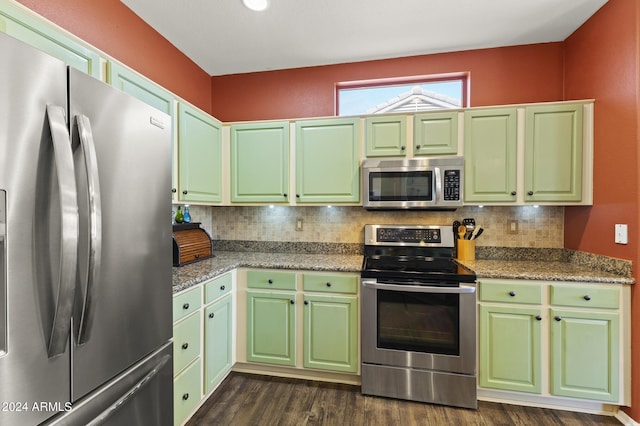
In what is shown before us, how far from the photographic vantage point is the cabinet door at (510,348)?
6.52 ft

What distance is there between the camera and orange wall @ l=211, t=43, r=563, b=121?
2.51 metres

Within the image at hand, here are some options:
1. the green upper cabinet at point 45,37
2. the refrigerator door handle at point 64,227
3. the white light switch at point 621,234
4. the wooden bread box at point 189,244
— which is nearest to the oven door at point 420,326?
the white light switch at point 621,234

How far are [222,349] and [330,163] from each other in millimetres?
1698

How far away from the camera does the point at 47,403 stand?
0.79 m

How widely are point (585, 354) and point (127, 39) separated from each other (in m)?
3.73

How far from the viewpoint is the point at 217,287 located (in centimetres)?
Result: 210

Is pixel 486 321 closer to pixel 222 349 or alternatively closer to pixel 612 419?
pixel 612 419

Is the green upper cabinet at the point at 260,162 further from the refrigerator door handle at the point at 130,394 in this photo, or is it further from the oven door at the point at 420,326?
the refrigerator door handle at the point at 130,394

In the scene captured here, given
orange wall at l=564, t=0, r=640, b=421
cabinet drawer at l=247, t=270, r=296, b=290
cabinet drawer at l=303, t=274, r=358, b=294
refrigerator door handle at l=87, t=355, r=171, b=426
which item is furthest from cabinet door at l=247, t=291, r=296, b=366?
orange wall at l=564, t=0, r=640, b=421

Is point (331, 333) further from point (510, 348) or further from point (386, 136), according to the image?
point (386, 136)

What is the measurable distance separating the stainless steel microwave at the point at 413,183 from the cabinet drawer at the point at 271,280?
0.87 meters

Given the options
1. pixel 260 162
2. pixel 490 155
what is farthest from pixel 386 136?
pixel 260 162

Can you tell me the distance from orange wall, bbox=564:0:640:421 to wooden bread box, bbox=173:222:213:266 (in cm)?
295

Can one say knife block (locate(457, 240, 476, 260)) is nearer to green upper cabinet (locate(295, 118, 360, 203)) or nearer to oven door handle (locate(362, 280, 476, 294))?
oven door handle (locate(362, 280, 476, 294))
